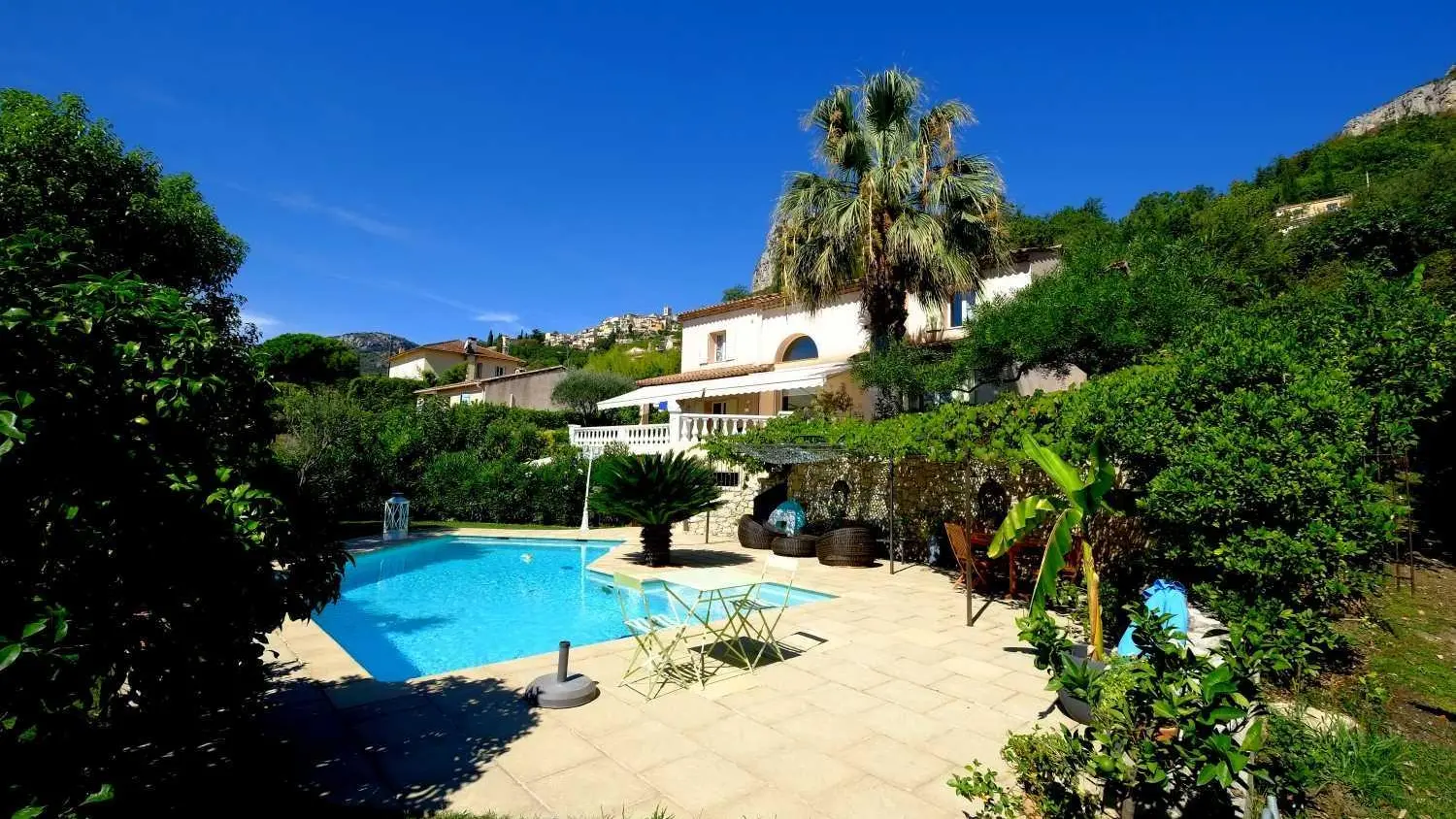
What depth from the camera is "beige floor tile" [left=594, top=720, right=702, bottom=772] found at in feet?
17.7

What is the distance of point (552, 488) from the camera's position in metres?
23.8

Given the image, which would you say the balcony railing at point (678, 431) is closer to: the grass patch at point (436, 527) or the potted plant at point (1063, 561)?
the grass patch at point (436, 527)

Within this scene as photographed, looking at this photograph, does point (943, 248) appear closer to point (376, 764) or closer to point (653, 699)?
point (653, 699)

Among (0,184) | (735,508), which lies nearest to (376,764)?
(0,184)

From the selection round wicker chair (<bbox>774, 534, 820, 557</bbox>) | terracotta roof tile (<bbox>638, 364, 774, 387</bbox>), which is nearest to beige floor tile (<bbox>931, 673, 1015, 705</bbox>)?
round wicker chair (<bbox>774, 534, 820, 557</bbox>)

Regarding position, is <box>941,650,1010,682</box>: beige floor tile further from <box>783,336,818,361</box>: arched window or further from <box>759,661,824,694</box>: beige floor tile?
<box>783,336,818,361</box>: arched window

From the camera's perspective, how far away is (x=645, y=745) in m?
5.67

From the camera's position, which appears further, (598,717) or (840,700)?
(840,700)

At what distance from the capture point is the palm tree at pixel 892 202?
748 inches

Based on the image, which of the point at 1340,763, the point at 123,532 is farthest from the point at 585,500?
the point at 1340,763

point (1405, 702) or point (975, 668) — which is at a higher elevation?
point (1405, 702)

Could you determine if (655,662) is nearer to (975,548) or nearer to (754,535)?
(975,548)

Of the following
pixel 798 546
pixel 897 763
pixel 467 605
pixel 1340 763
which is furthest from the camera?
pixel 798 546

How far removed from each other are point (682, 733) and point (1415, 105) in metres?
142
